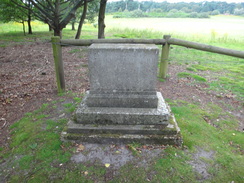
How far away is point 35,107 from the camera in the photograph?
468 centimetres

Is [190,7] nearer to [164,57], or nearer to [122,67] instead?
[164,57]

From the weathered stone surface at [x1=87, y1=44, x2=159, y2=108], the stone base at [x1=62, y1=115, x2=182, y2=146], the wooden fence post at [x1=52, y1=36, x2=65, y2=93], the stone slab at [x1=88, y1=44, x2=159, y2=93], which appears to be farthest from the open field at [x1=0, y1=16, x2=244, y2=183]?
the stone slab at [x1=88, y1=44, x2=159, y2=93]

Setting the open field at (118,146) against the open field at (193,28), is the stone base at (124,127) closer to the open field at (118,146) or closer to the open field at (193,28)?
the open field at (118,146)

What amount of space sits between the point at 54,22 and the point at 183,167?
37.4 feet

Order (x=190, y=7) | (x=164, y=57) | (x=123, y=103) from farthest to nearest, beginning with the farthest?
(x=190, y=7), (x=164, y=57), (x=123, y=103)

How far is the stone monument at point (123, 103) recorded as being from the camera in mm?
A: 3141

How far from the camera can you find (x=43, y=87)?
19.4 ft

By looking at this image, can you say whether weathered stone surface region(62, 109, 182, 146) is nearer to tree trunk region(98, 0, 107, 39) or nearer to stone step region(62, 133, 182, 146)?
stone step region(62, 133, 182, 146)

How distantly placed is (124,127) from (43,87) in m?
3.80

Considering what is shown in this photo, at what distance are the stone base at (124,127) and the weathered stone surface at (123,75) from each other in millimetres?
189

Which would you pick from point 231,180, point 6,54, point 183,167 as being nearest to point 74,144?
point 183,167

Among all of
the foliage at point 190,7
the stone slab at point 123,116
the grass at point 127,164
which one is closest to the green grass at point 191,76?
the grass at point 127,164

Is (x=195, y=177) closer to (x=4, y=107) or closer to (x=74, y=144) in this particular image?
(x=74, y=144)

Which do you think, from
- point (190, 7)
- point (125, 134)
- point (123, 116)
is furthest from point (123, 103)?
point (190, 7)
